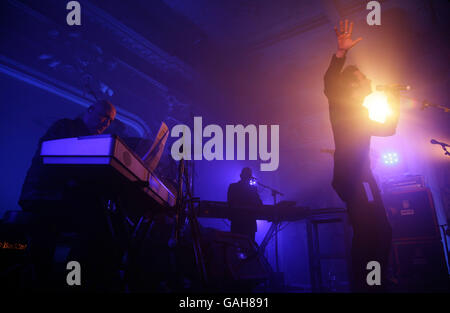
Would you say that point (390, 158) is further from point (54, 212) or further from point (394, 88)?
point (54, 212)

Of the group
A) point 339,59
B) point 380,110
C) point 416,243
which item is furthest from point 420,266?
point 339,59

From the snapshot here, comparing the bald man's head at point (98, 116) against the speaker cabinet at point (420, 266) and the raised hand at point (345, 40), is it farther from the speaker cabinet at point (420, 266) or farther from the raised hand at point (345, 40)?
the speaker cabinet at point (420, 266)

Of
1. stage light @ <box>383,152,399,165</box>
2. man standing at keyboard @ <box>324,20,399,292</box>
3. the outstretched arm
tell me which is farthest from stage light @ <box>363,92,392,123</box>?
stage light @ <box>383,152,399,165</box>

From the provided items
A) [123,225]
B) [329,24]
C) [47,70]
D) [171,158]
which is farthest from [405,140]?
[47,70]

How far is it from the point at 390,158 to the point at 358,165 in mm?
5460

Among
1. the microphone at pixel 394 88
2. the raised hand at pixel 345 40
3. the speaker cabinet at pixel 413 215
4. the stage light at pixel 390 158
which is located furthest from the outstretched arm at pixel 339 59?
the stage light at pixel 390 158

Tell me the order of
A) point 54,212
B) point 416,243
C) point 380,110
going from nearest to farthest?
point 54,212 → point 380,110 → point 416,243

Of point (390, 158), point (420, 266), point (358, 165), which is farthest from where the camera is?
point (390, 158)

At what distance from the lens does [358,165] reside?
1.85 metres

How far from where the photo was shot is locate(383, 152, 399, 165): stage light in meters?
6.34

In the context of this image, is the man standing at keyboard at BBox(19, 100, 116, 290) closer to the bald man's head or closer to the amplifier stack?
the bald man's head

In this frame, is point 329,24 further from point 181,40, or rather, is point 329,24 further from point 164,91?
point 164,91

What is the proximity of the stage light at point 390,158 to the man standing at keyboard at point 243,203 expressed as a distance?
3536 millimetres
